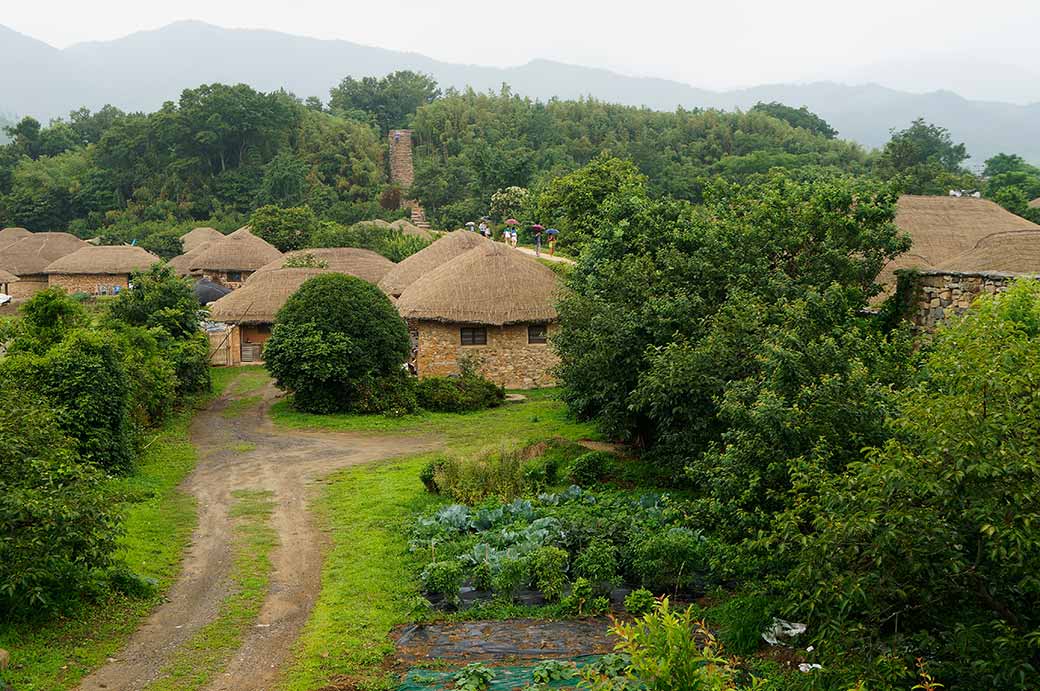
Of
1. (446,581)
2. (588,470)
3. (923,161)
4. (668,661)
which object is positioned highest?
(923,161)

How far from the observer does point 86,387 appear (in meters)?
14.9

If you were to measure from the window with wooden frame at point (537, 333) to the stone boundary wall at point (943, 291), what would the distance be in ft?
35.9

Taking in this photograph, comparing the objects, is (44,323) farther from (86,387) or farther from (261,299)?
(261,299)

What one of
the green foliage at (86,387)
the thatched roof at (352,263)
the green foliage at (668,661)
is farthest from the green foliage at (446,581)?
the thatched roof at (352,263)

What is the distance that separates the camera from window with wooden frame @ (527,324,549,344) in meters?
24.3

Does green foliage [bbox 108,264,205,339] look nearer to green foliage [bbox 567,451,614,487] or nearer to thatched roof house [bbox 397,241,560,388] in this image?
thatched roof house [bbox 397,241,560,388]

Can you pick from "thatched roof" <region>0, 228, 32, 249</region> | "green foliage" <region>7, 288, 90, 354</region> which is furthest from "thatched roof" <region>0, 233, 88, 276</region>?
"green foliage" <region>7, 288, 90, 354</region>

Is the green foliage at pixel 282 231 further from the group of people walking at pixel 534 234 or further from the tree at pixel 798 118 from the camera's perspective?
the tree at pixel 798 118

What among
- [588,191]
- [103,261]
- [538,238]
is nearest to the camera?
[588,191]

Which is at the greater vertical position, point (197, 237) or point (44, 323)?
point (197, 237)

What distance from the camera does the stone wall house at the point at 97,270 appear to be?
40.7m

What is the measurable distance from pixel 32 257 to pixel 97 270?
22.5ft

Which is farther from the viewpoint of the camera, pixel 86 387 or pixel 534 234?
pixel 534 234

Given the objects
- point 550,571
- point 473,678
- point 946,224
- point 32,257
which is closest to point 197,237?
point 32,257
